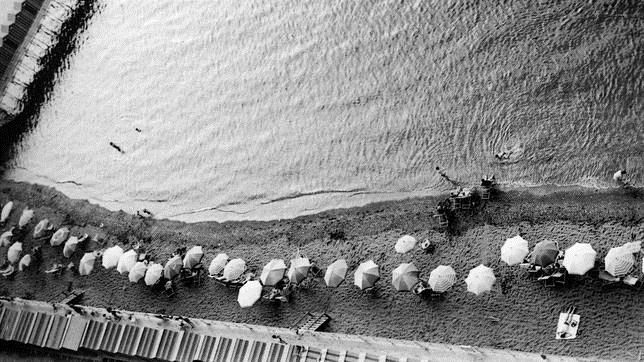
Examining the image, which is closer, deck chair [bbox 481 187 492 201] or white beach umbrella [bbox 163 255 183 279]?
deck chair [bbox 481 187 492 201]

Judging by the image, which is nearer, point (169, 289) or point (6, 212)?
point (169, 289)

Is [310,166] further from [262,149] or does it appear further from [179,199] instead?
[179,199]

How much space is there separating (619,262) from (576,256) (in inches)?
64.3

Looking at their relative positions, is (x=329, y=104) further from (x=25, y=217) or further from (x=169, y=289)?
(x=25, y=217)

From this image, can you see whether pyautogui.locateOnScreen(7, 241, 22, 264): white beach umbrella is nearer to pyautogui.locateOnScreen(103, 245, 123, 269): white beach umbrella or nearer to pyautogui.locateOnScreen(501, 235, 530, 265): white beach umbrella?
pyautogui.locateOnScreen(103, 245, 123, 269): white beach umbrella

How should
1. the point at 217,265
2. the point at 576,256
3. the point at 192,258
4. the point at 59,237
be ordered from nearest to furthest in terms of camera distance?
the point at 576,256 → the point at 217,265 → the point at 192,258 → the point at 59,237

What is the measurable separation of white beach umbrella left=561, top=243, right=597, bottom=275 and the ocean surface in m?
4.80

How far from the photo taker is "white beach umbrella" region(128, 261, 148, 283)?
37250mm

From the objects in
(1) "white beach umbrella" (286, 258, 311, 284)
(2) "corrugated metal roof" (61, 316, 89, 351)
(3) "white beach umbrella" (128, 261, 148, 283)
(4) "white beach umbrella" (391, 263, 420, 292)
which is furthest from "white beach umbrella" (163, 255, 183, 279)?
(4) "white beach umbrella" (391, 263, 420, 292)

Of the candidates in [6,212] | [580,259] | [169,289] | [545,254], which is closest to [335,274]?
[545,254]

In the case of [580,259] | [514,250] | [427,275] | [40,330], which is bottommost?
[40,330]

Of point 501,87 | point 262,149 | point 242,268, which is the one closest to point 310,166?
point 262,149

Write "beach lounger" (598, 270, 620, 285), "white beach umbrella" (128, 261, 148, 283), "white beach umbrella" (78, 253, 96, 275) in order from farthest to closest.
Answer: "white beach umbrella" (78, 253, 96, 275) < "white beach umbrella" (128, 261, 148, 283) < "beach lounger" (598, 270, 620, 285)

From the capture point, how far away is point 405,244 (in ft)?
103
